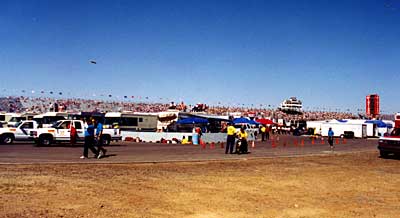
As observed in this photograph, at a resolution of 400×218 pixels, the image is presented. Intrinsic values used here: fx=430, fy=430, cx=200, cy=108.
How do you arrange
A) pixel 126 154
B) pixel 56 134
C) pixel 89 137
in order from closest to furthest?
pixel 89 137 < pixel 126 154 < pixel 56 134

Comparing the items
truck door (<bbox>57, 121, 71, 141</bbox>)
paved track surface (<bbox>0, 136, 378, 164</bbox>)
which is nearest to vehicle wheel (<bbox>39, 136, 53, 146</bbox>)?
paved track surface (<bbox>0, 136, 378, 164</bbox>)

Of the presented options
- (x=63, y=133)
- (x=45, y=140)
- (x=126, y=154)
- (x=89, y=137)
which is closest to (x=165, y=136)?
(x=63, y=133)

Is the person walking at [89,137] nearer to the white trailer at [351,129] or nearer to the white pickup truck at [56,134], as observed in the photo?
the white pickup truck at [56,134]

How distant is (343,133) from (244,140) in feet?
126

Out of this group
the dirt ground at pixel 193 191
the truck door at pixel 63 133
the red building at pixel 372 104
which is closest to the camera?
the dirt ground at pixel 193 191

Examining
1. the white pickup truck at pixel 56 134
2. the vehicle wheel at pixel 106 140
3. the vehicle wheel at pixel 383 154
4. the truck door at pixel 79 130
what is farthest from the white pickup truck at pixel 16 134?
the vehicle wheel at pixel 383 154

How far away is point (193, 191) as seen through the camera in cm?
1088

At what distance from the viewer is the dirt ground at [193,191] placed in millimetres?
8586

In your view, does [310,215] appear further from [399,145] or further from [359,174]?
[399,145]

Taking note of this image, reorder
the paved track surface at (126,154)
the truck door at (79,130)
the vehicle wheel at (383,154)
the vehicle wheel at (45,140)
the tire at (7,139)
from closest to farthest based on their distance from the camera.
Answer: the paved track surface at (126,154) < the vehicle wheel at (383,154) < the vehicle wheel at (45,140) < the truck door at (79,130) < the tire at (7,139)

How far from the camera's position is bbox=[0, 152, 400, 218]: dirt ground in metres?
8.59

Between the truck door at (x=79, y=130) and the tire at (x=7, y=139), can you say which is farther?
the tire at (x=7, y=139)

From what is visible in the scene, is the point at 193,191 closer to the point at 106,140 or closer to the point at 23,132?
the point at 106,140

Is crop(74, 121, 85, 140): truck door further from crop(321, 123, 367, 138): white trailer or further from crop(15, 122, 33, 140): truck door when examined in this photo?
crop(321, 123, 367, 138): white trailer
